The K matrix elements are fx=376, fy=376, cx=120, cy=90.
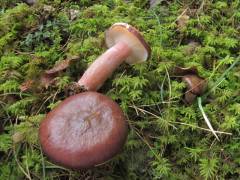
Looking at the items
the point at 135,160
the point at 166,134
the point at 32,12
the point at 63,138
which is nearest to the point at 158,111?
the point at 166,134

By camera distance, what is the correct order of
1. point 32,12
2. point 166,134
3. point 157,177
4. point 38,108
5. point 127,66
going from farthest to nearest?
point 32,12 < point 127,66 < point 38,108 < point 166,134 < point 157,177

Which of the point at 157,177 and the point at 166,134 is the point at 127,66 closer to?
the point at 166,134

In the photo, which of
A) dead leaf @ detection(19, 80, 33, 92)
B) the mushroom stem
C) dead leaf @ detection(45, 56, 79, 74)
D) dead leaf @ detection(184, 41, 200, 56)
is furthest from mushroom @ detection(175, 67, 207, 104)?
dead leaf @ detection(19, 80, 33, 92)

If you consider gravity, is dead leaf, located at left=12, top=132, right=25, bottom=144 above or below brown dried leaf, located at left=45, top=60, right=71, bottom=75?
below

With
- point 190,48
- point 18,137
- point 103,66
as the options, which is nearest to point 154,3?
point 190,48

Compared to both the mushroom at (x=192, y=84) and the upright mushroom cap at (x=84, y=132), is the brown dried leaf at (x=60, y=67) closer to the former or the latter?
the upright mushroom cap at (x=84, y=132)

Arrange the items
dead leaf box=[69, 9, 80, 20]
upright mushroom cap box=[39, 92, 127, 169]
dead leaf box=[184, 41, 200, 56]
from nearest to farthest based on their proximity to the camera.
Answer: upright mushroom cap box=[39, 92, 127, 169]
dead leaf box=[184, 41, 200, 56]
dead leaf box=[69, 9, 80, 20]

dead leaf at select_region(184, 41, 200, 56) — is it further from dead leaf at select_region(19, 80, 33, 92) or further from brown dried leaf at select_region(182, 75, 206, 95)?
dead leaf at select_region(19, 80, 33, 92)
